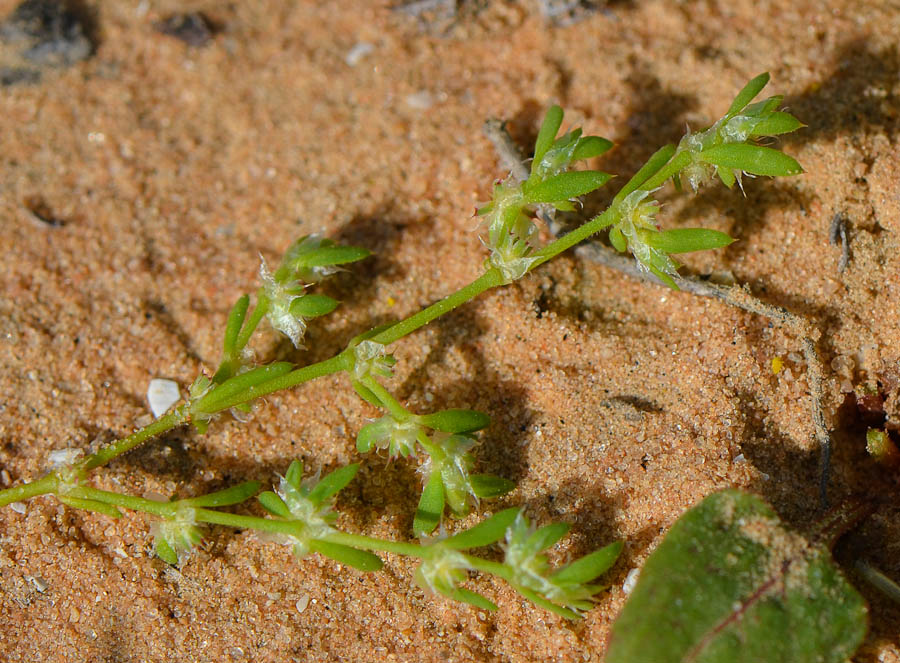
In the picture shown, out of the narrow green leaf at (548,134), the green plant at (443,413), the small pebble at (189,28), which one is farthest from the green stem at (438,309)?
the small pebble at (189,28)

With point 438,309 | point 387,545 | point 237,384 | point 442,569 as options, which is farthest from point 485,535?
point 237,384

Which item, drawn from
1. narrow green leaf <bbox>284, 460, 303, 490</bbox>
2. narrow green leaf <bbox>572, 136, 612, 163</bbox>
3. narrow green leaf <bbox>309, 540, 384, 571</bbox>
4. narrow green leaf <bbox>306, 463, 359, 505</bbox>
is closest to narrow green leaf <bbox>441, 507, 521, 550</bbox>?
narrow green leaf <bbox>309, 540, 384, 571</bbox>

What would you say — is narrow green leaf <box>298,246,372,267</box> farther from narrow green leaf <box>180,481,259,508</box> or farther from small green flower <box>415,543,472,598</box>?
small green flower <box>415,543,472,598</box>

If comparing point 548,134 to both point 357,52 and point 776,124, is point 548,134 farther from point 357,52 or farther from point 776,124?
point 357,52

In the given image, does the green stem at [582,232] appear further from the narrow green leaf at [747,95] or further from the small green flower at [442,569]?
the small green flower at [442,569]

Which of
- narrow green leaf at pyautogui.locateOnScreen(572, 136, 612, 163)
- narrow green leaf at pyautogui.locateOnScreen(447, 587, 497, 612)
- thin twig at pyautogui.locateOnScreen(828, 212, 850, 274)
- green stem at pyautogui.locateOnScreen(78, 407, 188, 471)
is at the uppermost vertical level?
narrow green leaf at pyautogui.locateOnScreen(572, 136, 612, 163)
